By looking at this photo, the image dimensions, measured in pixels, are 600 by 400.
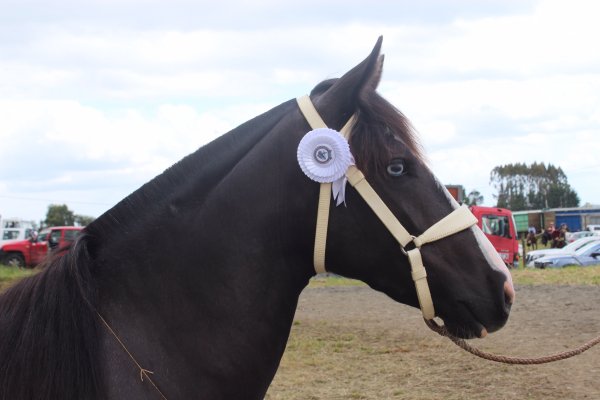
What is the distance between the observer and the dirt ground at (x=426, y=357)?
7012mm

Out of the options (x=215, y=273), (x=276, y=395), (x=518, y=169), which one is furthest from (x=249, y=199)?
(x=518, y=169)

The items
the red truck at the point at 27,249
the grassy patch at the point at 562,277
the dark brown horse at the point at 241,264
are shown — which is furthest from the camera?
the red truck at the point at 27,249

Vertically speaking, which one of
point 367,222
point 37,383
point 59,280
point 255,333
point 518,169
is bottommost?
point 37,383

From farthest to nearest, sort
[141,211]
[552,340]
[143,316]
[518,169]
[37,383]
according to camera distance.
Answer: [518,169]
[552,340]
[141,211]
[143,316]
[37,383]

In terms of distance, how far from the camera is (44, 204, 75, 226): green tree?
2058 inches

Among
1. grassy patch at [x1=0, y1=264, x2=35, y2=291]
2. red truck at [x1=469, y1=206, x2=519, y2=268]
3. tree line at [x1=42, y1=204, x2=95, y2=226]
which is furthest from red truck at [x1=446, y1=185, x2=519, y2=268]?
tree line at [x1=42, y1=204, x2=95, y2=226]

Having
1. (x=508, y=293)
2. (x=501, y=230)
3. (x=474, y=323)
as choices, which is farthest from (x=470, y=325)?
(x=501, y=230)

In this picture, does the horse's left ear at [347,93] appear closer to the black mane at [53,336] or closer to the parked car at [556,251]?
the black mane at [53,336]

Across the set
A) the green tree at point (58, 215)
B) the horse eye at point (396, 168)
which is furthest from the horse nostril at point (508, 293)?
the green tree at point (58, 215)

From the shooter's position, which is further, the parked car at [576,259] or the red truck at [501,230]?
the red truck at [501,230]

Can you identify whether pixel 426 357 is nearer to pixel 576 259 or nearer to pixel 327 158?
pixel 327 158

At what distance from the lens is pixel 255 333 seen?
2273 millimetres

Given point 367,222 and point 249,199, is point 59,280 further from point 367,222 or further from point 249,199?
point 367,222

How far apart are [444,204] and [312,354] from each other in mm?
7374
